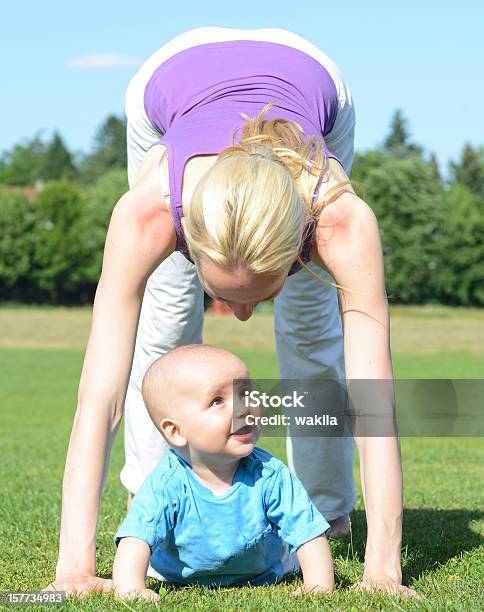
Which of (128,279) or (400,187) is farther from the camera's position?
(400,187)

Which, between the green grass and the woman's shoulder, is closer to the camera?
the green grass

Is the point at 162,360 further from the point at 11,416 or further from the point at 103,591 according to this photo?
the point at 11,416

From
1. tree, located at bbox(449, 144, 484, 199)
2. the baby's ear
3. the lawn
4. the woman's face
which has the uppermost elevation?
tree, located at bbox(449, 144, 484, 199)

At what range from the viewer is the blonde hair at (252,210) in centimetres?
324

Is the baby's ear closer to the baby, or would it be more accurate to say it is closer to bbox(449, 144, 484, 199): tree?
the baby

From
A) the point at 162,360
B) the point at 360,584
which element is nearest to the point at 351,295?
the point at 162,360

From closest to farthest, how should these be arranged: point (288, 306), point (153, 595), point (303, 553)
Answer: point (153, 595)
point (303, 553)
point (288, 306)

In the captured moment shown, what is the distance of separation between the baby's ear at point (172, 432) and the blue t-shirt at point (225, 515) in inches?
4.9

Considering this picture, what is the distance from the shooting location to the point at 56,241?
75062 millimetres

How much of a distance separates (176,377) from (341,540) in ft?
5.62

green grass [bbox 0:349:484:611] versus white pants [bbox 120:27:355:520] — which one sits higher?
white pants [bbox 120:27:355:520]

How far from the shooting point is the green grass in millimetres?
3416

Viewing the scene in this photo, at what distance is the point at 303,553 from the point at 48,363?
75.0 feet

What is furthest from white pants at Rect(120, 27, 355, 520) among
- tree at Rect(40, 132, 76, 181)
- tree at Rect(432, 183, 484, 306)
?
tree at Rect(40, 132, 76, 181)
